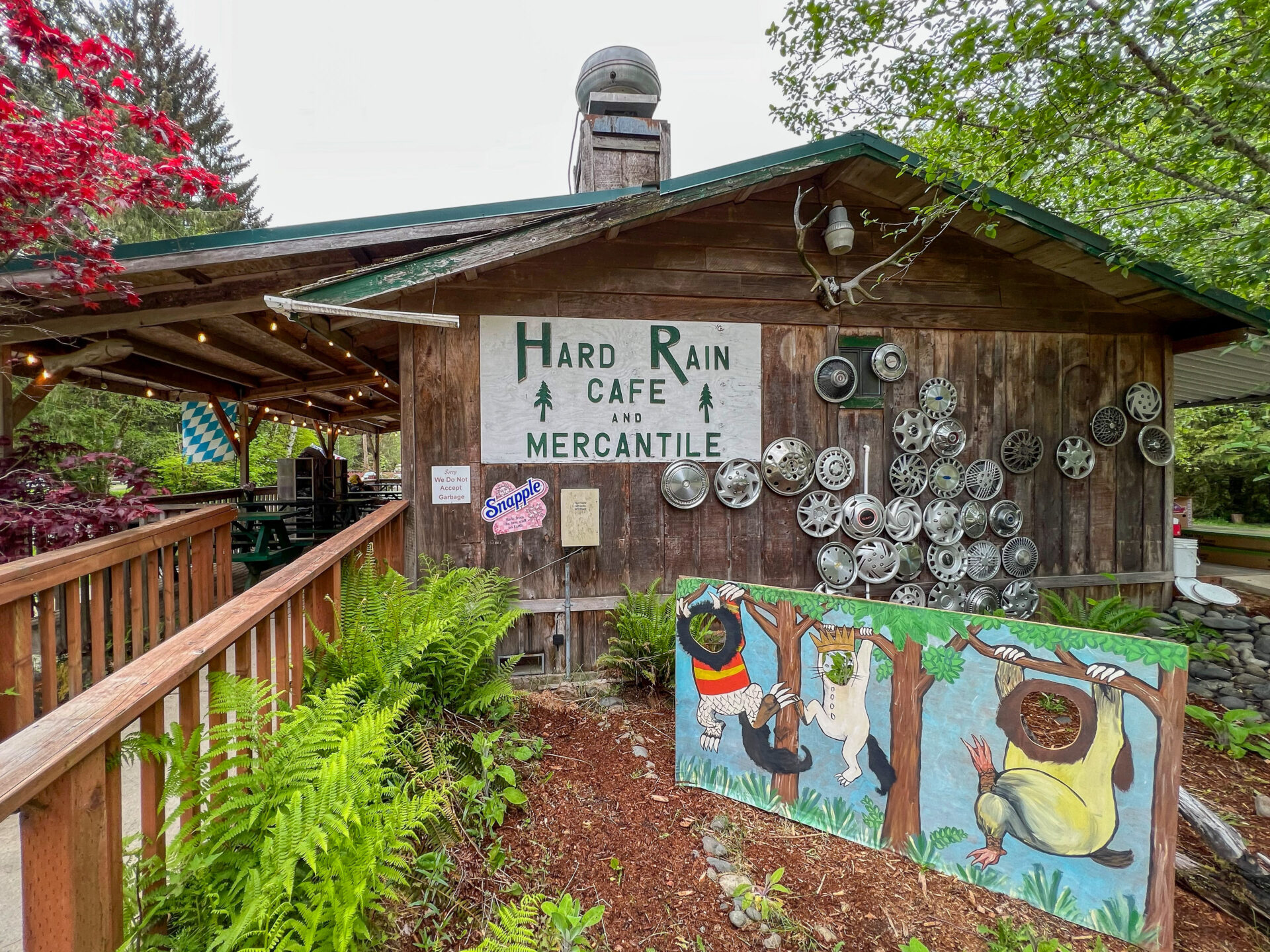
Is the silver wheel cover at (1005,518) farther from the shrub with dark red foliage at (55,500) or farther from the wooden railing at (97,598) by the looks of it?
the shrub with dark red foliage at (55,500)

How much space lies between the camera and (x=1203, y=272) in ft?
11.3

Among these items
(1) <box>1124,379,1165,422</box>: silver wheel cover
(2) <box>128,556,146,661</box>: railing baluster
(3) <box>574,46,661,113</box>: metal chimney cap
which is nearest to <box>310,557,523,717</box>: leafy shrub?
(2) <box>128,556,146,661</box>: railing baluster

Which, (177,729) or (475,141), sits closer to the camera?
(177,729)

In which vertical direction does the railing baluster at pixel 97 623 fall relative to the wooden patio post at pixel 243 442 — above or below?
below

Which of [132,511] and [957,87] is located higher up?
[957,87]

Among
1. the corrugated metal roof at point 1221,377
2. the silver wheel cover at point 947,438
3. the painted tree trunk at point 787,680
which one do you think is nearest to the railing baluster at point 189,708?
the painted tree trunk at point 787,680

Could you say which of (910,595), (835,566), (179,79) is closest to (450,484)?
(835,566)

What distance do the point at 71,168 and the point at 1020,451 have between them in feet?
20.7

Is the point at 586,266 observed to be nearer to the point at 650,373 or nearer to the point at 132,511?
the point at 650,373

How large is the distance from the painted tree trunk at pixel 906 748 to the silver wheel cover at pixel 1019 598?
2598mm

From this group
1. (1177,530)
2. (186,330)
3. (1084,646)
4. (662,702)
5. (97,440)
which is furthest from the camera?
(97,440)

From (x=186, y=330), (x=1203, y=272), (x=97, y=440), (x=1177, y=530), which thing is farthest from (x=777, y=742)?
(x=97, y=440)

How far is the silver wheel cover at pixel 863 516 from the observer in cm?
369

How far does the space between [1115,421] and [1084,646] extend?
3.40 metres
